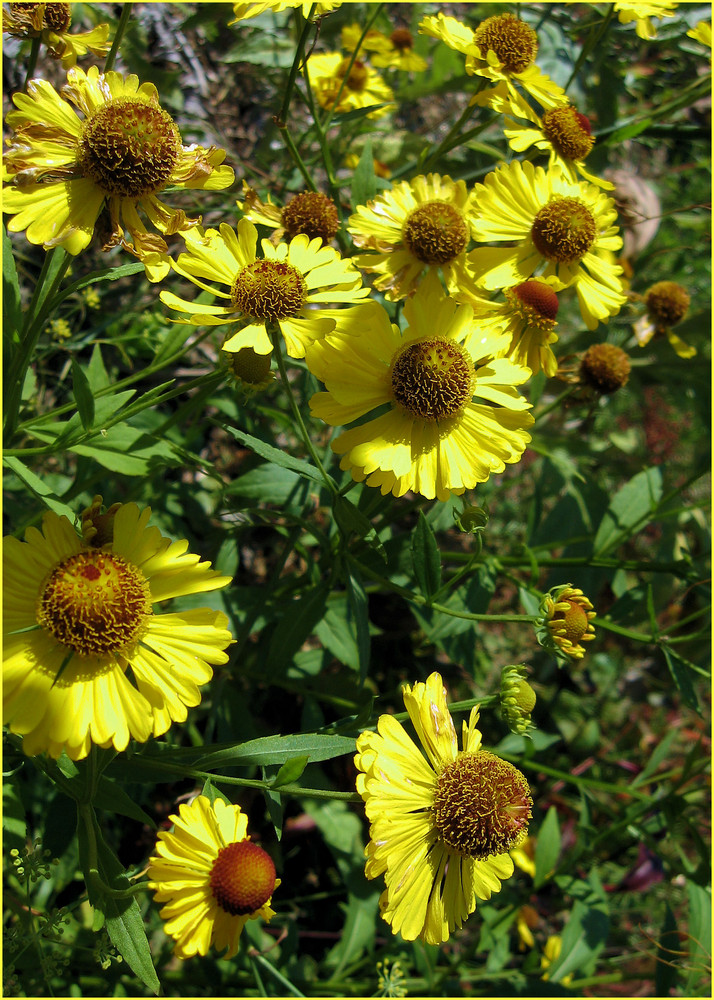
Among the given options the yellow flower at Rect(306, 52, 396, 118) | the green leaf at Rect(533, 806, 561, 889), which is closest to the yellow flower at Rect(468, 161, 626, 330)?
the yellow flower at Rect(306, 52, 396, 118)

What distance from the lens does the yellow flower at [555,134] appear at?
1.83 m

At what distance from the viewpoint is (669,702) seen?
3.49 metres

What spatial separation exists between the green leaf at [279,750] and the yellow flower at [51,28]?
138cm

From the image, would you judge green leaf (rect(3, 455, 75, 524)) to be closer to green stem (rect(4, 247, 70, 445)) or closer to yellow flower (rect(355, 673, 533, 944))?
green stem (rect(4, 247, 70, 445))

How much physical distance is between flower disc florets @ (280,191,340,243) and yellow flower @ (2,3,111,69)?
50 cm

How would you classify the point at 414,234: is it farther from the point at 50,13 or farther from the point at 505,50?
the point at 50,13

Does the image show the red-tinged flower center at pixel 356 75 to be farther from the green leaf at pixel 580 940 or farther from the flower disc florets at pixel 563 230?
the green leaf at pixel 580 940

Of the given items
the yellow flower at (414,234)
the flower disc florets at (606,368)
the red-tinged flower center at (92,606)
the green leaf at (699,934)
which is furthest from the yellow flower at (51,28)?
the green leaf at (699,934)

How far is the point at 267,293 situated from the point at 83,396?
0.43 meters

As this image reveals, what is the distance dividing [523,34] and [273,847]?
7.83ft

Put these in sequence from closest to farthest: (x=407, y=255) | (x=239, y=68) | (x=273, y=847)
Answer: (x=407, y=255)
(x=273, y=847)
(x=239, y=68)

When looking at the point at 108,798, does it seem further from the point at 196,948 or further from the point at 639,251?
the point at 639,251

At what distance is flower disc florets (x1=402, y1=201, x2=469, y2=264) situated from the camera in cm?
172

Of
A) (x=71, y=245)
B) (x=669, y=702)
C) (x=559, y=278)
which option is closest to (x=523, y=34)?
(x=559, y=278)
